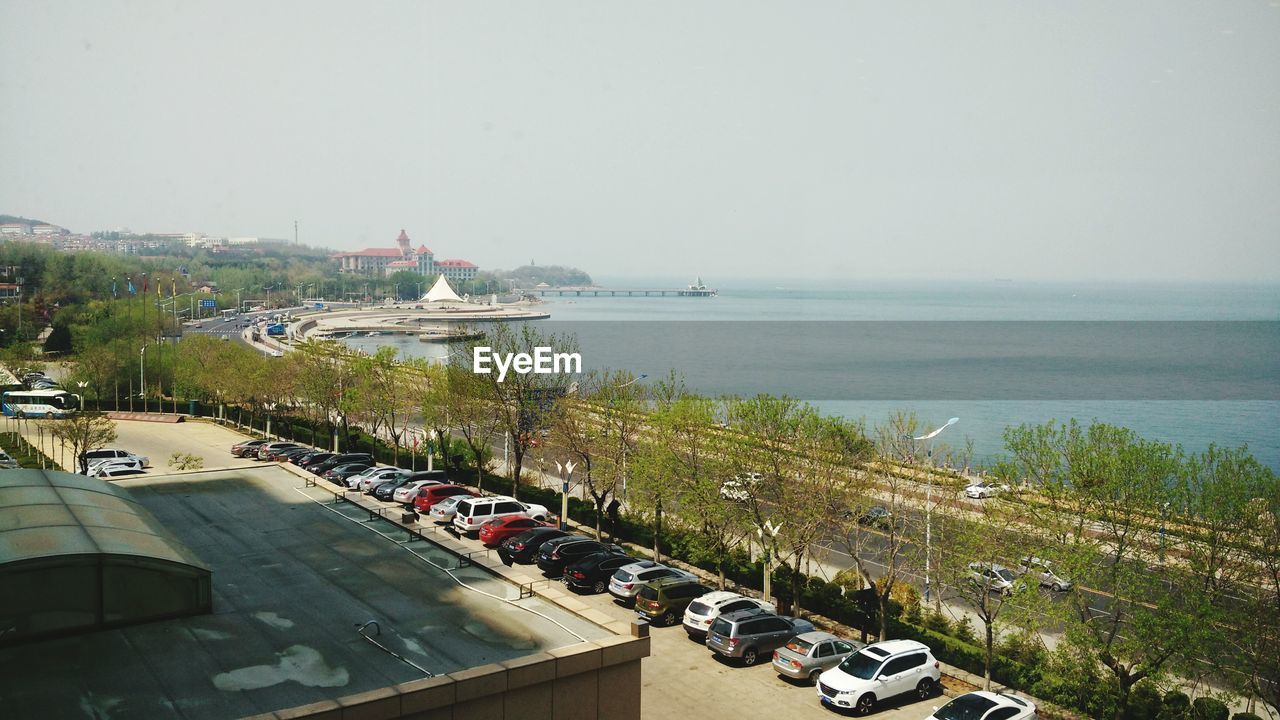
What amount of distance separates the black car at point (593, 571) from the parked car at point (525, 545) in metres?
1.29

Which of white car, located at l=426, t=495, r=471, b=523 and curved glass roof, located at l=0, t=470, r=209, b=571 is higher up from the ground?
curved glass roof, located at l=0, t=470, r=209, b=571

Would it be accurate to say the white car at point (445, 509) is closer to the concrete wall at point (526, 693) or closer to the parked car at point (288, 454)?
the parked car at point (288, 454)

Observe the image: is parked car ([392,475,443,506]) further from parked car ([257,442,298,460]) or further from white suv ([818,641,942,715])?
white suv ([818,641,942,715])

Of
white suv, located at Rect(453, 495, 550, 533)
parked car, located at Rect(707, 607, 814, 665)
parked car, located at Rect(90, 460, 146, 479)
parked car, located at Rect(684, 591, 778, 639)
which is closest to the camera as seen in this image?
parked car, located at Rect(707, 607, 814, 665)

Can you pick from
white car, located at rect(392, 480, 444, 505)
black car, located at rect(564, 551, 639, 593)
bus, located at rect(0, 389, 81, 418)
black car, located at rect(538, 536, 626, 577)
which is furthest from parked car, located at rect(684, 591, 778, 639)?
bus, located at rect(0, 389, 81, 418)

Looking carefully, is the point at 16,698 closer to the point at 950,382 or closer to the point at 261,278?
the point at 950,382

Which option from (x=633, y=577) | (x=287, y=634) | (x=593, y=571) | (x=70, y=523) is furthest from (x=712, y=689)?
(x=70, y=523)

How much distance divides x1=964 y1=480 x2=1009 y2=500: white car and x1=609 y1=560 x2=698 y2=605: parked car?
23.0 ft

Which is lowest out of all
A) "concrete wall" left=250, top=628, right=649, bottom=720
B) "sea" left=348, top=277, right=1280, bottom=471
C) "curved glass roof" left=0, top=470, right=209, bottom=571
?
"sea" left=348, top=277, right=1280, bottom=471

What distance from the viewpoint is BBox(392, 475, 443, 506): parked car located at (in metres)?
26.5

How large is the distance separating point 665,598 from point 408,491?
10.7 m

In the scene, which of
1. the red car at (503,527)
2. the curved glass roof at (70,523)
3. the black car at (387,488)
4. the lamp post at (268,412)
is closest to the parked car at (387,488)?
the black car at (387,488)

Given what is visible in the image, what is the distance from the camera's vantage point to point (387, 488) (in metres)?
27.8

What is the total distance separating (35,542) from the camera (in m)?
10.3
